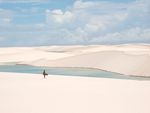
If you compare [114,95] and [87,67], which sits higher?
[87,67]

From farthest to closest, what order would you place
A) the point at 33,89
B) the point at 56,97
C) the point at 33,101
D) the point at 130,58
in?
the point at 130,58
the point at 33,89
the point at 56,97
the point at 33,101

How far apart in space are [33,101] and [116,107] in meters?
3.68

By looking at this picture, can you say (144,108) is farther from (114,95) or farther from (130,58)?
(130,58)

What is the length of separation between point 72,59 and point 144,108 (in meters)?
33.3

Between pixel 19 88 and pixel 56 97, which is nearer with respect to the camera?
pixel 56 97

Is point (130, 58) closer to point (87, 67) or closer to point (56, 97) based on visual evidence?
point (87, 67)

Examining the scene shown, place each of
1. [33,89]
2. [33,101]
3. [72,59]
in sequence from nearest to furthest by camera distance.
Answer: [33,101] < [33,89] < [72,59]

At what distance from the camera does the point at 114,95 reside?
17.2 meters

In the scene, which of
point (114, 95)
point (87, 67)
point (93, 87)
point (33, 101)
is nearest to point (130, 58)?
point (87, 67)

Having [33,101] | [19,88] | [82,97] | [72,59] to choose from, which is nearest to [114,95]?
[82,97]

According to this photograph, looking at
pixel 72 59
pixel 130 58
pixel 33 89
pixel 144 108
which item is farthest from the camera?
pixel 72 59

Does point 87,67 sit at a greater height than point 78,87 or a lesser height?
greater

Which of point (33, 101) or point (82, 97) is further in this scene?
point (82, 97)

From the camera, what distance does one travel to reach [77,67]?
42.8 meters
